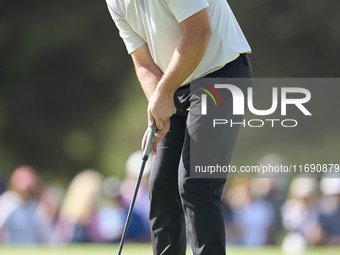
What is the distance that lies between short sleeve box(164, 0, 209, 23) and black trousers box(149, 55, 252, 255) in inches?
9.6

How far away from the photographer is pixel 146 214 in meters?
4.95

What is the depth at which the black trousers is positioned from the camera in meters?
1.84

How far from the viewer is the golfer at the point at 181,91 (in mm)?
1836

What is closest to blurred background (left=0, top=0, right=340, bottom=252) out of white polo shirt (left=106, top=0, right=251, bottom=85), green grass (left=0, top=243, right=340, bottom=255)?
green grass (left=0, top=243, right=340, bottom=255)

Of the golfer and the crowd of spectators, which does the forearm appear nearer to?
the golfer

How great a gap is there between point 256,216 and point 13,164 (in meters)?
4.19

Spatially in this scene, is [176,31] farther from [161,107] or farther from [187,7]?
[161,107]

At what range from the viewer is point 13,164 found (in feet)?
26.2

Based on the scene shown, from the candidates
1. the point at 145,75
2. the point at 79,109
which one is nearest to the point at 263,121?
the point at 79,109

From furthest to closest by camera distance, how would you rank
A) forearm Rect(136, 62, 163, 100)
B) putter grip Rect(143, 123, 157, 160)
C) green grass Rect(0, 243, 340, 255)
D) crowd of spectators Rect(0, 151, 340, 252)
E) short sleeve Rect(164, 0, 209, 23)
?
crowd of spectators Rect(0, 151, 340, 252)
green grass Rect(0, 243, 340, 255)
forearm Rect(136, 62, 163, 100)
putter grip Rect(143, 123, 157, 160)
short sleeve Rect(164, 0, 209, 23)

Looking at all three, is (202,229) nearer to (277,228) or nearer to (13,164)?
(277,228)

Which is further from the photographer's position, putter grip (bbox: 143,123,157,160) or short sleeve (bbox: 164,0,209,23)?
putter grip (bbox: 143,123,157,160)

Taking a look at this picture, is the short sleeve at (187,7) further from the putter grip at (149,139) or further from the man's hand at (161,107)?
the putter grip at (149,139)

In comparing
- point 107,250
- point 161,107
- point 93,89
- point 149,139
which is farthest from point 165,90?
point 93,89
